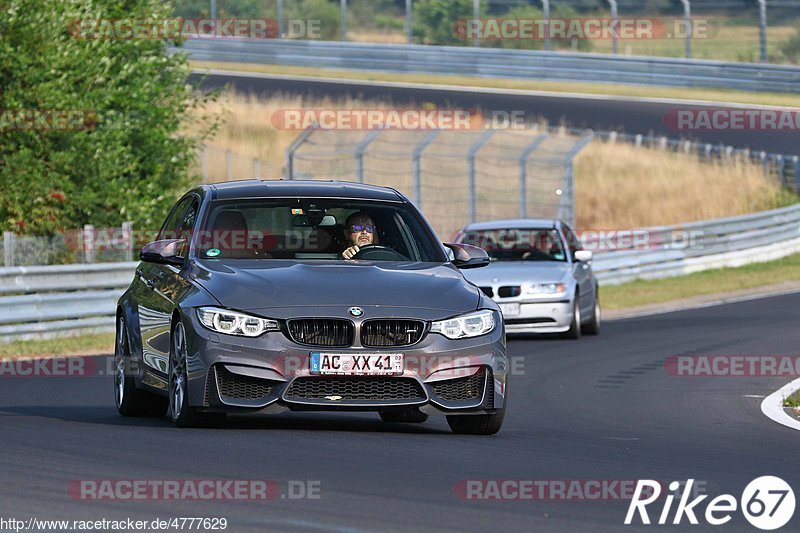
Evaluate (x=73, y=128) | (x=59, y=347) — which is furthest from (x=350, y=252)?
(x=73, y=128)

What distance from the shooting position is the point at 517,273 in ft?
68.7

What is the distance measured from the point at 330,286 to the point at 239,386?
787 millimetres

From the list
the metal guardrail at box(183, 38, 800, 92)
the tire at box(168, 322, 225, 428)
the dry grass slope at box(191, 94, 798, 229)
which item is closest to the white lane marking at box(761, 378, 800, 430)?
the tire at box(168, 322, 225, 428)

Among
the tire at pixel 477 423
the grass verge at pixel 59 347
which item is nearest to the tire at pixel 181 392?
the tire at pixel 477 423

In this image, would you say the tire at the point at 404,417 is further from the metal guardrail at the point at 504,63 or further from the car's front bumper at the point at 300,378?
the metal guardrail at the point at 504,63

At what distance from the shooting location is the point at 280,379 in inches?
385

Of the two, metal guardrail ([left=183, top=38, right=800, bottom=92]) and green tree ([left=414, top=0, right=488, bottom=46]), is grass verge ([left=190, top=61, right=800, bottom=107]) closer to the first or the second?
metal guardrail ([left=183, top=38, right=800, bottom=92])

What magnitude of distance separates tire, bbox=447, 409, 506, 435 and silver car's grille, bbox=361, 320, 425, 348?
82 cm

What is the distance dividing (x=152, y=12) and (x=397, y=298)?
760 inches

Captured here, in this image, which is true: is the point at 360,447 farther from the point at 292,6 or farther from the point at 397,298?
the point at 292,6

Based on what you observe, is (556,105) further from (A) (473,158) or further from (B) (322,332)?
(B) (322,332)

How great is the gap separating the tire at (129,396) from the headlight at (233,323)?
195cm

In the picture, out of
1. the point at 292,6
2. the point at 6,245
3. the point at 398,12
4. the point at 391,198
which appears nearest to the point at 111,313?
the point at 6,245

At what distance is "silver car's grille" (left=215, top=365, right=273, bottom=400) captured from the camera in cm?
985
